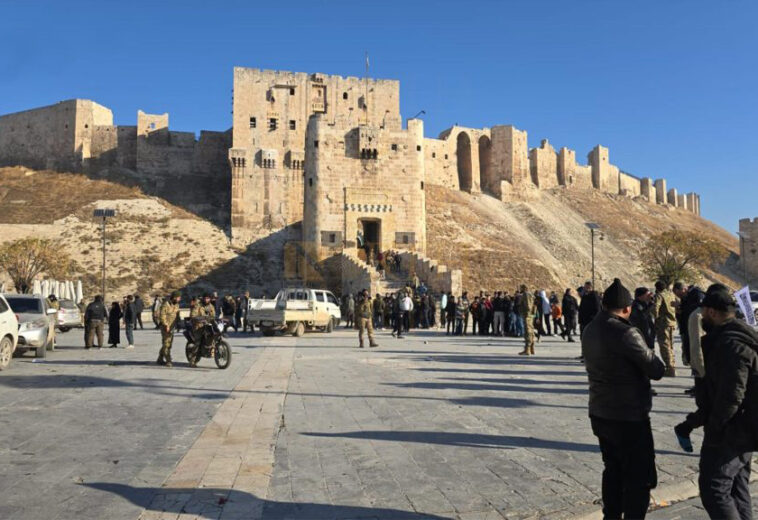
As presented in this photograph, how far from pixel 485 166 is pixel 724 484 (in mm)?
62803

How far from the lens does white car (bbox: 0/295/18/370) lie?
10.0 m

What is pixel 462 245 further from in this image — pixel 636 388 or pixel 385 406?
pixel 636 388

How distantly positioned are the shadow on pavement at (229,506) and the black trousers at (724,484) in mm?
1501

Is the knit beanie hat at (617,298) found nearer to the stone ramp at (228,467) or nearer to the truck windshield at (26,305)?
the stone ramp at (228,467)

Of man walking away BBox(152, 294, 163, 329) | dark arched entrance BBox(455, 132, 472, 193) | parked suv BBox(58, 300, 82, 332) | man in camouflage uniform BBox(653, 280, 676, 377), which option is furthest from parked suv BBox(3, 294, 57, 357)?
dark arched entrance BBox(455, 132, 472, 193)

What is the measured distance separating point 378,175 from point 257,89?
61.0ft

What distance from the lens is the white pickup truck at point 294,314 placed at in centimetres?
1881

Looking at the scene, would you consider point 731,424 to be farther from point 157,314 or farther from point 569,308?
point 569,308

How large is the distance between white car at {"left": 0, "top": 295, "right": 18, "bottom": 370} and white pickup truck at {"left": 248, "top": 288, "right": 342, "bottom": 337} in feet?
29.1

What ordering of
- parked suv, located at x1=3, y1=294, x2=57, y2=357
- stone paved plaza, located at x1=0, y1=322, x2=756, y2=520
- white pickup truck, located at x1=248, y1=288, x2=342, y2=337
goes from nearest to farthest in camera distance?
1. stone paved plaza, located at x1=0, y1=322, x2=756, y2=520
2. parked suv, located at x1=3, y1=294, x2=57, y2=357
3. white pickup truck, located at x1=248, y1=288, x2=342, y2=337

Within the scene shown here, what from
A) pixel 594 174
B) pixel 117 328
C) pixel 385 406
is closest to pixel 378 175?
pixel 117 328

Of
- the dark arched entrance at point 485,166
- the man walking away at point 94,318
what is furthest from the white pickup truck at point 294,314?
the dark arched entrance at point 485,166

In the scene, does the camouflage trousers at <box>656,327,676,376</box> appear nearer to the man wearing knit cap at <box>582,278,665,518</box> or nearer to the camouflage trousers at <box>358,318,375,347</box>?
the man wearing knit cap at <box>582,278,665,518</box>

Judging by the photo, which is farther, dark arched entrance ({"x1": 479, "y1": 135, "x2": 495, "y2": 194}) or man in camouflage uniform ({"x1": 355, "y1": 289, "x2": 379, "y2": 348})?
dark arched entrance ({"x1": 479, "y1": 135, "x2": 495, "y2": 194})
